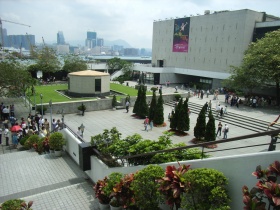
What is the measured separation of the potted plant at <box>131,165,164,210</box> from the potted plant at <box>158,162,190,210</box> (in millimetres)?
677

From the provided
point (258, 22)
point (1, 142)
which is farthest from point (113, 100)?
point (258, 22)

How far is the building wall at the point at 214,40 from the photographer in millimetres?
40094

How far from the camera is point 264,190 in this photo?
3.81 metres

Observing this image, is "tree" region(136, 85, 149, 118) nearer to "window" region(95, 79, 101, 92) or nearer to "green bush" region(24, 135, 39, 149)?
"window" region(95, 79, 101, 92)

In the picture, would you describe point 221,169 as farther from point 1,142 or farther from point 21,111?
point 21,111

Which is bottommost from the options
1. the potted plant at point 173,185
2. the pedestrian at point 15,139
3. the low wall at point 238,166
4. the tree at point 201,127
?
the pedestrian at point 15,139

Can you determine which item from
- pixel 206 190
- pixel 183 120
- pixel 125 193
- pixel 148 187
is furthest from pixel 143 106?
pixel 206 190

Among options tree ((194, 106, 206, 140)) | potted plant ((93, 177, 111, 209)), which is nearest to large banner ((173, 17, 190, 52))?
tree ((194, 106, 206, 140))

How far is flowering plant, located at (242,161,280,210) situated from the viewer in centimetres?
373

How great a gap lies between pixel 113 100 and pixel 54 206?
20.8 meters

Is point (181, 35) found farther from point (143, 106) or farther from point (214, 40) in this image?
point (143, 106)

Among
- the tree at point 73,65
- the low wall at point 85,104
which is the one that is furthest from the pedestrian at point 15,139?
the tree at point 73,65

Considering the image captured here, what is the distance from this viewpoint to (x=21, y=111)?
26125mm

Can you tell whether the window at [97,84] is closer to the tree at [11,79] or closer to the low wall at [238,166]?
the tree at [11,79]
